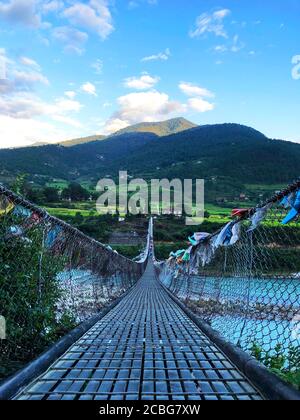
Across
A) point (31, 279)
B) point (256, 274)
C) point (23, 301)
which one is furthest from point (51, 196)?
point (256, 274)

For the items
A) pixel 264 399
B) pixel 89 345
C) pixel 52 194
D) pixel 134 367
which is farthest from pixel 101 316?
pixel 52 194

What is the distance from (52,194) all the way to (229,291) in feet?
123

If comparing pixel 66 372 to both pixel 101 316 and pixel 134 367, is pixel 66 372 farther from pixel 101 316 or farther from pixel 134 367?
pixel 101 316

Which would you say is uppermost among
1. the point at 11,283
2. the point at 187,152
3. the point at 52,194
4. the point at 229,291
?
the point at 187,152

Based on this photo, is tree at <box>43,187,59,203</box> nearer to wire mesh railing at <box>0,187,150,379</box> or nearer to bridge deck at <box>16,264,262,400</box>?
wire mesh railing at <box>0,187,150,379</box>

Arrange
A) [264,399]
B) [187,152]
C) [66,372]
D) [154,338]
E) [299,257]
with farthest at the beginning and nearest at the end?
[187,152] → [299,257] → [154,338] → [66,372] → [264,399]

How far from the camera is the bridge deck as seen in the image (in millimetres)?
1207

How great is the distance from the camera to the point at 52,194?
39.0 meters

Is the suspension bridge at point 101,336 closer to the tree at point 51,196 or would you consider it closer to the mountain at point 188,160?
the mountain at point 188,160

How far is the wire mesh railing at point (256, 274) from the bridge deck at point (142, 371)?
34cm

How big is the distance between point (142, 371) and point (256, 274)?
100 cm

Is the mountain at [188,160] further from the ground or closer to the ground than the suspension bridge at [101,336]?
further from the ground

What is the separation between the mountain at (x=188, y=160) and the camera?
54.3 metres

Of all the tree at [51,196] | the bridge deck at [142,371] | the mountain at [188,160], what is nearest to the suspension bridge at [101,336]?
the bridge deck at [142,371]
